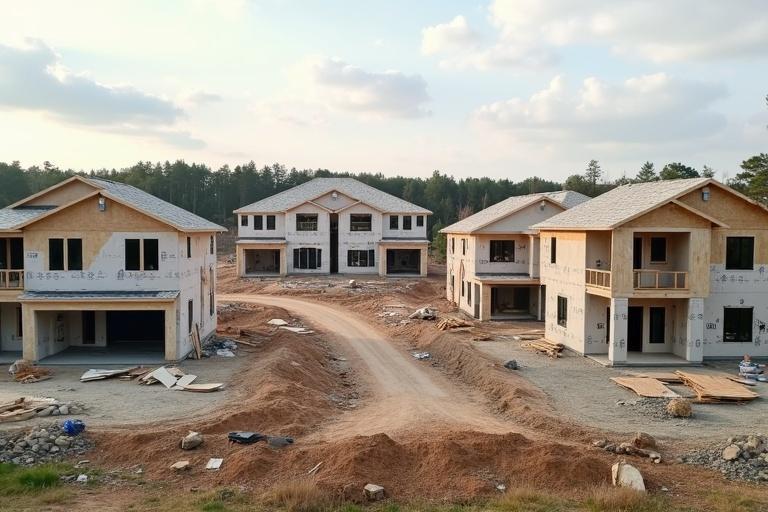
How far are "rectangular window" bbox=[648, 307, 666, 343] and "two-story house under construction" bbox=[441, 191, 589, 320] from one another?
11.0m

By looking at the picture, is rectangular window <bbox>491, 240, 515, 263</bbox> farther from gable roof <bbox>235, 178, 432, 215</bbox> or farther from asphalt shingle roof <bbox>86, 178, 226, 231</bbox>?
gable roof <bbox>235, 178, 432, 215</bbox>

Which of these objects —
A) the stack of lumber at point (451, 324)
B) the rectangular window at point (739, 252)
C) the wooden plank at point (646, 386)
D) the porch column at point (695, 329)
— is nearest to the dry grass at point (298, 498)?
the wooden plank at point (646, 386)

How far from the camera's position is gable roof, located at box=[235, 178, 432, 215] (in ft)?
196

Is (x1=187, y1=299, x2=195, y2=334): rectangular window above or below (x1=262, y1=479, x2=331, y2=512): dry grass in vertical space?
above

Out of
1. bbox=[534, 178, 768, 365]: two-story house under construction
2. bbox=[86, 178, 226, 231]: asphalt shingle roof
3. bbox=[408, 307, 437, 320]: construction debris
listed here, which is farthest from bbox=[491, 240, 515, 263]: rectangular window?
bbox=[86, 178, 226, 231]: asphalt shingle roof

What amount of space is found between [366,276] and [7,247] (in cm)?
3464

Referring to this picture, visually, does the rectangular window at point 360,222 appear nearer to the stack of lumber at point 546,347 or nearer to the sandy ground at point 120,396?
the stack of lumber at point 546,347

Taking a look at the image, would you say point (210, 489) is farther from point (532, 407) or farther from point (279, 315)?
point (279, 315)

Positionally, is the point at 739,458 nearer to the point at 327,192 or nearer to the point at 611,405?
the point at 611,405

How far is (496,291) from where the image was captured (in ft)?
139

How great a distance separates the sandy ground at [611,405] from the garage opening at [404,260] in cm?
3374

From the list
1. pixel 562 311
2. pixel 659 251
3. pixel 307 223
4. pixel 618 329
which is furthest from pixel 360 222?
pixel 618 329

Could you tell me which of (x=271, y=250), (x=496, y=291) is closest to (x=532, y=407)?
(x=496, y=291)

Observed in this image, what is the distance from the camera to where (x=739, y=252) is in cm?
2820
